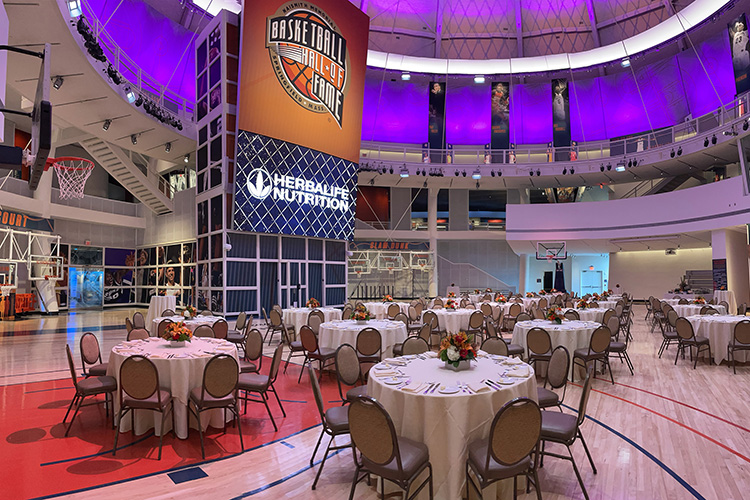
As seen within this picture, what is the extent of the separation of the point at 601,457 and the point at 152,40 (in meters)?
22.5

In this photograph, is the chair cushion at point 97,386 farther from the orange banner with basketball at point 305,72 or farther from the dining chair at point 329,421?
the orange banner with basketball at point 305,72

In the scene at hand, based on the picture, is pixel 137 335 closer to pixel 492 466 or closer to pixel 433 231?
pixel 492 466

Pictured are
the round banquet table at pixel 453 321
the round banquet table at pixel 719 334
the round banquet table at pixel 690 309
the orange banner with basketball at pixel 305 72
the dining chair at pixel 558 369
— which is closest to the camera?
the dining chair at pixel 558 369

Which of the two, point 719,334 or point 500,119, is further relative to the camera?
point 500,119

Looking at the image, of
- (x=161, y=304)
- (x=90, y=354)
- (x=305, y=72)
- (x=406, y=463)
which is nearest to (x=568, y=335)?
(x=406, y=463)

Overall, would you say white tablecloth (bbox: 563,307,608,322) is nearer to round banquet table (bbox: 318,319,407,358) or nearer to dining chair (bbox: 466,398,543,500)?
round banquet table (bbox: 318,319,407,358)

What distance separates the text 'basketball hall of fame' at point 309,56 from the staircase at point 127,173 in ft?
28.7

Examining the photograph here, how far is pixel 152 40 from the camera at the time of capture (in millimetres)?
19672

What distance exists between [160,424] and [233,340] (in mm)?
3869

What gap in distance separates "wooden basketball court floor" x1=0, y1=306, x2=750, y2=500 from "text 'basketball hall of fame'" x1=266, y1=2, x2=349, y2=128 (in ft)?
33.6

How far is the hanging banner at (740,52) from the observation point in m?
17.6

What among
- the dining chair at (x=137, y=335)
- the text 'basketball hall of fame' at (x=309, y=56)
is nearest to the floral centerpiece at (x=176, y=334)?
the dining chair at (x=137, y=335)

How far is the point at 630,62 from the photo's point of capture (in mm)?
22922

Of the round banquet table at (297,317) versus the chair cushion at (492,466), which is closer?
the chair cushion at (492,466)
